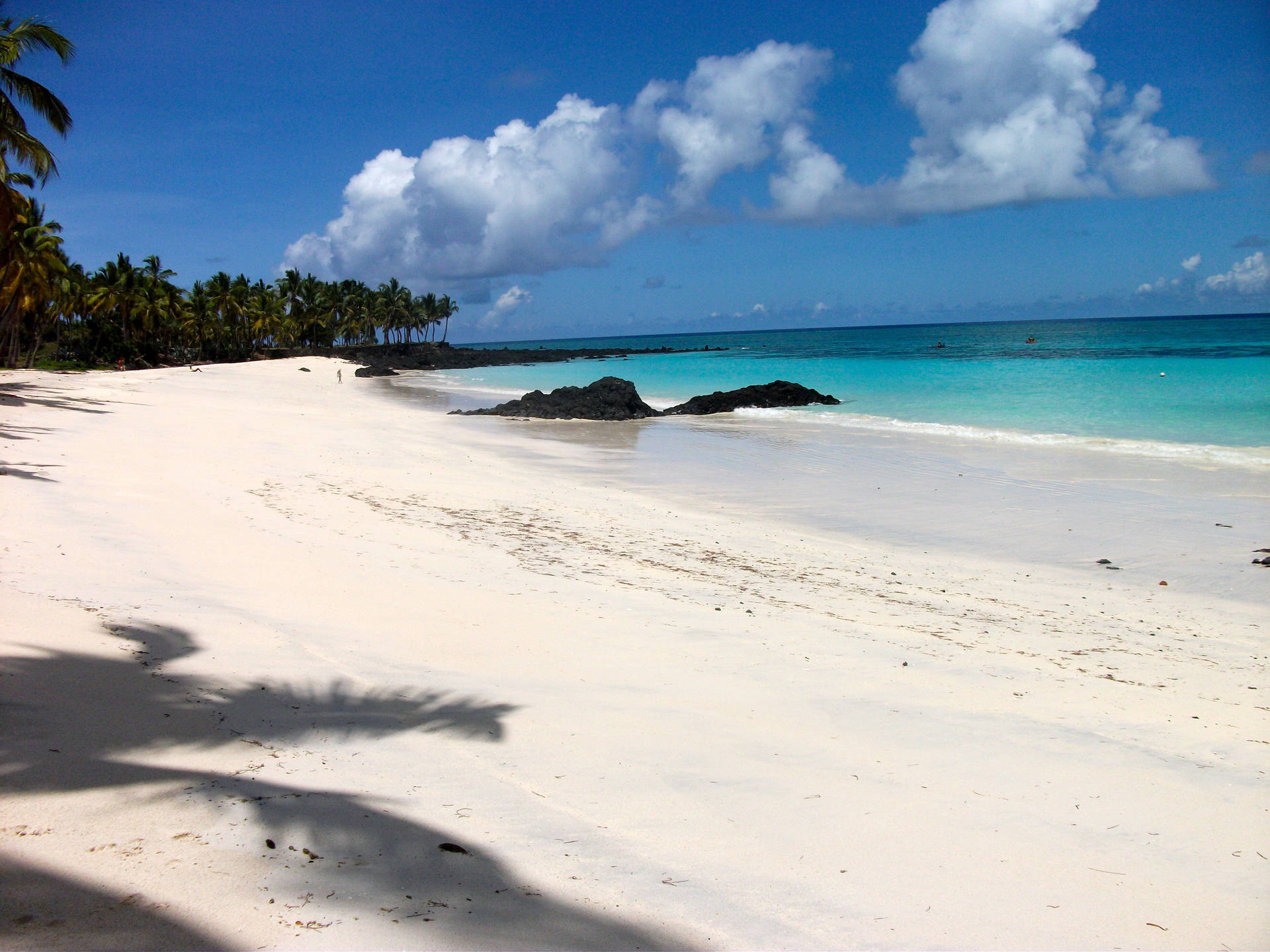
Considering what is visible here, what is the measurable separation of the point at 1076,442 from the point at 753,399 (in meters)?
15.7

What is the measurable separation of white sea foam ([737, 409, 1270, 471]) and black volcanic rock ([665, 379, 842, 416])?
384cm

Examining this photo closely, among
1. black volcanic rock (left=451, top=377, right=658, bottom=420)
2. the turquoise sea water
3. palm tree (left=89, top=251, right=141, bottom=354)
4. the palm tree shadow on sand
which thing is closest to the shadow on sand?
the palm tree shadow on sand

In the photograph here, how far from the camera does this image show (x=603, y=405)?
101 ft

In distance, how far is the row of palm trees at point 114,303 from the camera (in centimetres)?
1741

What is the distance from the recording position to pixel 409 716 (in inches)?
165

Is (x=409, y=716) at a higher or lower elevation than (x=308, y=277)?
lower

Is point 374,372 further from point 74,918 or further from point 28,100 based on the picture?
point 74,918

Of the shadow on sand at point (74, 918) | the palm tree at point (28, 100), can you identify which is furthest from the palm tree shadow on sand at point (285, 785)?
the palm tree at point (28, 100)

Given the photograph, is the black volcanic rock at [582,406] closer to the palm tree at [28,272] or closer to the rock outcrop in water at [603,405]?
the rock outcrop in water at [603,405]

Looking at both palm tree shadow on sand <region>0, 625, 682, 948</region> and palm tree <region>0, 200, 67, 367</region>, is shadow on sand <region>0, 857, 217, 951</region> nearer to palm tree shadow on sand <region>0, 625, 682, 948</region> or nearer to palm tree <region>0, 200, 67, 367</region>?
palm tree shadow on sand <region>0, 625, 682, 948</region>

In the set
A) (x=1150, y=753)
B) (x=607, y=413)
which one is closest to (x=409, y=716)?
(x=1150, y=753)

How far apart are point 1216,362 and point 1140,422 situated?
37487 millimetres

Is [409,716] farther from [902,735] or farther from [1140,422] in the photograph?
[1140,422]

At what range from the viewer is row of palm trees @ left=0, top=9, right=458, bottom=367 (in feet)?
57.1
